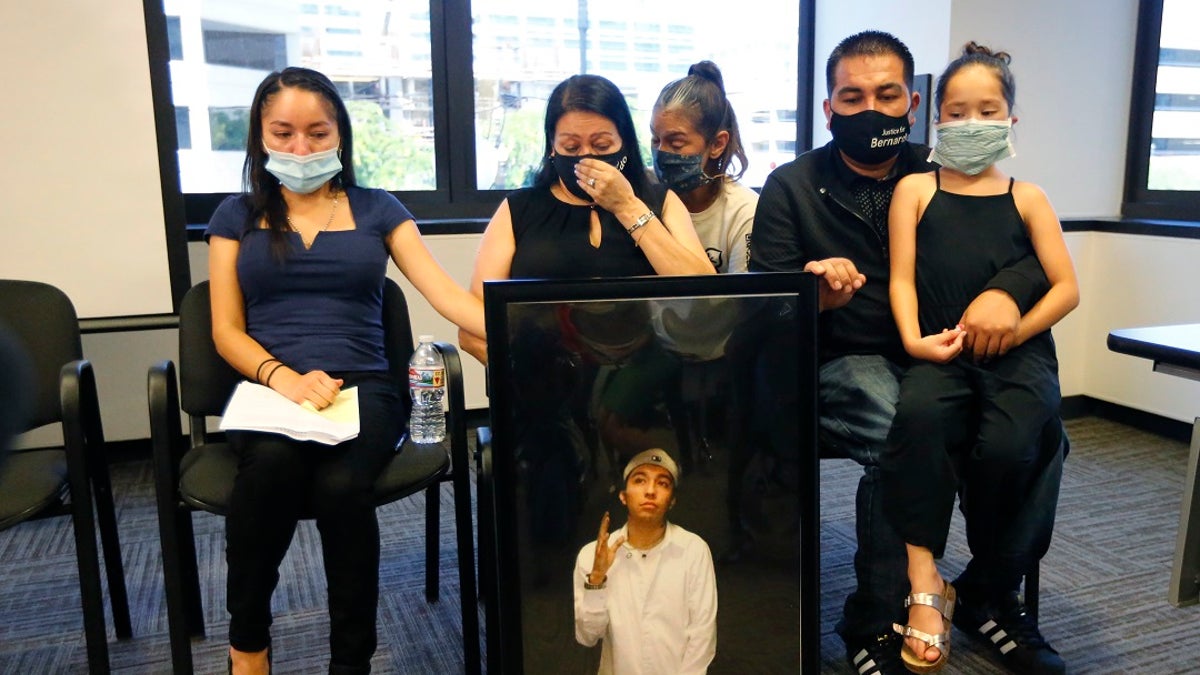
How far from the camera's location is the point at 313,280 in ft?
5.87

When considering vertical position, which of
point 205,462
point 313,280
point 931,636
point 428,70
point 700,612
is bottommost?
point 931,636

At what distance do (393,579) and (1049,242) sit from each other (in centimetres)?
169

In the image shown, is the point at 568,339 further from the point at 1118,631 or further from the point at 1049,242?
the point at 1118,631

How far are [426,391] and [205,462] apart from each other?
0.46 meters

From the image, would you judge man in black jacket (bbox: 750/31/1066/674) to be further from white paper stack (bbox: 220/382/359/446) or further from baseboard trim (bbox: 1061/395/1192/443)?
baseboard trim (bbox: 1061/395/1192/443)

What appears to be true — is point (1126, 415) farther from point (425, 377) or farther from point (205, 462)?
point (205, 462)

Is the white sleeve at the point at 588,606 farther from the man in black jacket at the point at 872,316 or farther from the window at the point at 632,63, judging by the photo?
the window at the point at 632,63

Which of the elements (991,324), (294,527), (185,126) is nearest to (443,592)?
(294,527)

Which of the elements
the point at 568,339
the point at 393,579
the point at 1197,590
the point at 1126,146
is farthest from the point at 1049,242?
the point at 1126,146

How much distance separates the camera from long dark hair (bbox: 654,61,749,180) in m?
2.05

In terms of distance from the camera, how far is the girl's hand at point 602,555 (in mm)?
1368

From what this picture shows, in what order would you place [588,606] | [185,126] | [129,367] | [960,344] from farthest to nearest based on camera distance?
[185,126]
[129,367]
[960,344]
[588,606]

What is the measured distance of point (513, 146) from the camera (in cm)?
361

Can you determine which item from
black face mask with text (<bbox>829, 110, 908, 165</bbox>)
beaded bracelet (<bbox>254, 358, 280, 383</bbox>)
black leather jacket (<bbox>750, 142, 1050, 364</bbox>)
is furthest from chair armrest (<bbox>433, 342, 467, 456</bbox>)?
black face mask with text (<bbox>829, 110, 908, 165</bbox>)
